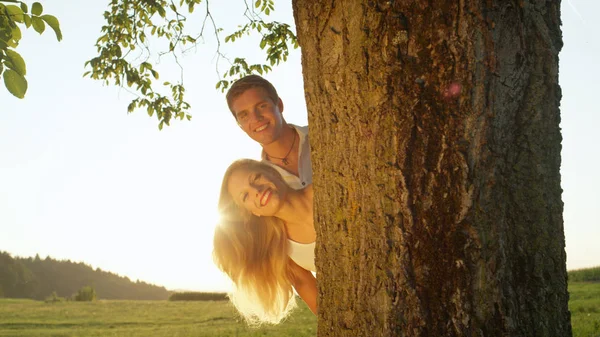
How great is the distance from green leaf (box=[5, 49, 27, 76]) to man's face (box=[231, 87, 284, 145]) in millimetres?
2591

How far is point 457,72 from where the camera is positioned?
82.0 inches

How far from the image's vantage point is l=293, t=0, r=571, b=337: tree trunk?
2062 millimetres

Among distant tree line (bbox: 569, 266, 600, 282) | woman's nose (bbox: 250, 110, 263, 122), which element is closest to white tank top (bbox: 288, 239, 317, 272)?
woman's nose (bbox: 250, 110, 263, 122)

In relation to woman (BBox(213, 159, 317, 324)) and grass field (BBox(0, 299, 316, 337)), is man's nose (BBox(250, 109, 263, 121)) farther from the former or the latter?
grass field (BBox(0, 299, 316, 337))

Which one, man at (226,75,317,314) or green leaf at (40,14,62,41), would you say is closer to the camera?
green leaf at (40,14,62,41)

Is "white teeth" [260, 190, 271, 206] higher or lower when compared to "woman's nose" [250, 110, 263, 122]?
lower

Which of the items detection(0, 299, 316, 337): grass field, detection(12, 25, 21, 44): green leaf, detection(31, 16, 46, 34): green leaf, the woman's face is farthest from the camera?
detection(0, 299, 316, 337): grass field

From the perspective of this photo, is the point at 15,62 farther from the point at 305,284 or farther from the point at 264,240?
the point at 305,284

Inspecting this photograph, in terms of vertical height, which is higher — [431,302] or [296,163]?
[296,163]

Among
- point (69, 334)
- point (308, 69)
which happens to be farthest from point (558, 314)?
point (69, 334)

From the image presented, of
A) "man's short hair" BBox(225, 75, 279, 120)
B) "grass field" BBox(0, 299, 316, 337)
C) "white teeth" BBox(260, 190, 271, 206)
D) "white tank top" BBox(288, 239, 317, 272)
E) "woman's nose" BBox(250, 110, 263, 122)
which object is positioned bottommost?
"grass field" BBox(0, 299, 316, 337)

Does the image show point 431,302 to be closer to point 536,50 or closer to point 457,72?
point 457,72

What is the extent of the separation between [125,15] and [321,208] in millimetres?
6545

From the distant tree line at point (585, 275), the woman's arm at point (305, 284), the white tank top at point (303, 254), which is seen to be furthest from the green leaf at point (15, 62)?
the distant tree line at point (585, 275)
